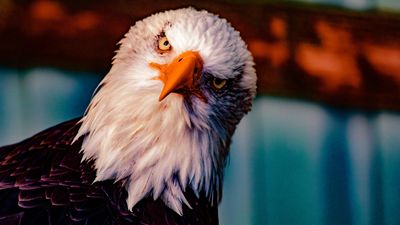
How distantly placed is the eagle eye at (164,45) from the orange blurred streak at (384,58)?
2.59ft

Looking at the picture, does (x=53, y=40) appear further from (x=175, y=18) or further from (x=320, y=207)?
(x=320, y=207)

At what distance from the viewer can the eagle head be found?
1507 millimetres

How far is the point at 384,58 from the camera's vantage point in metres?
2.19

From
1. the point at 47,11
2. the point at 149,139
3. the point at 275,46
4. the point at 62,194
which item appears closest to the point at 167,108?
the point at 149,139

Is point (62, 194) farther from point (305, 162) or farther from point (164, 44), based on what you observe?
point (305, 162)

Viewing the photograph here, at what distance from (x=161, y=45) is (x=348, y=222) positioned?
2.64ft

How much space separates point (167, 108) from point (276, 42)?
0.61 meters

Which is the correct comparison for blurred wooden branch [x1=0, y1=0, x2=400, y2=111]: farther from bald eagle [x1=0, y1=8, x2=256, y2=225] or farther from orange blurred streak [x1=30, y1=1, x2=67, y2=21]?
bald eagle [x1=0, y1=8, x2=256, y2=225]

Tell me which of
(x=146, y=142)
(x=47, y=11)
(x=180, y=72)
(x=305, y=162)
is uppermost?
(x=47, y=11)

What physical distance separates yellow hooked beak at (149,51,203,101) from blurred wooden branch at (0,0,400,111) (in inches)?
15.8

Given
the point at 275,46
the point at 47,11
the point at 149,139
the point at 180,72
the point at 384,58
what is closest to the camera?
the point at 180,72

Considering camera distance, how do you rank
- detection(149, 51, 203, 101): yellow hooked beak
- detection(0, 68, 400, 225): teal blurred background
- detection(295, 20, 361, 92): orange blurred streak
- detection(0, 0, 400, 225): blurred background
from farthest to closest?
detection(295, 20, 361, 92): orange blurred streak < detection(0, 68, 400, 225): teal blurred background < detection(0, 0, 400, 225): blurred background < detection(149, 51, 203, 101): yellow hooked beak

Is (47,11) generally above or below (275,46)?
above

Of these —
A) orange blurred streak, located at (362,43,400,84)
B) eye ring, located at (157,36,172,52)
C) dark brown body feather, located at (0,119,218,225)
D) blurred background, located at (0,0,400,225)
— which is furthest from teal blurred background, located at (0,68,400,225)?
eye ring, located at (157,36,172,52)
